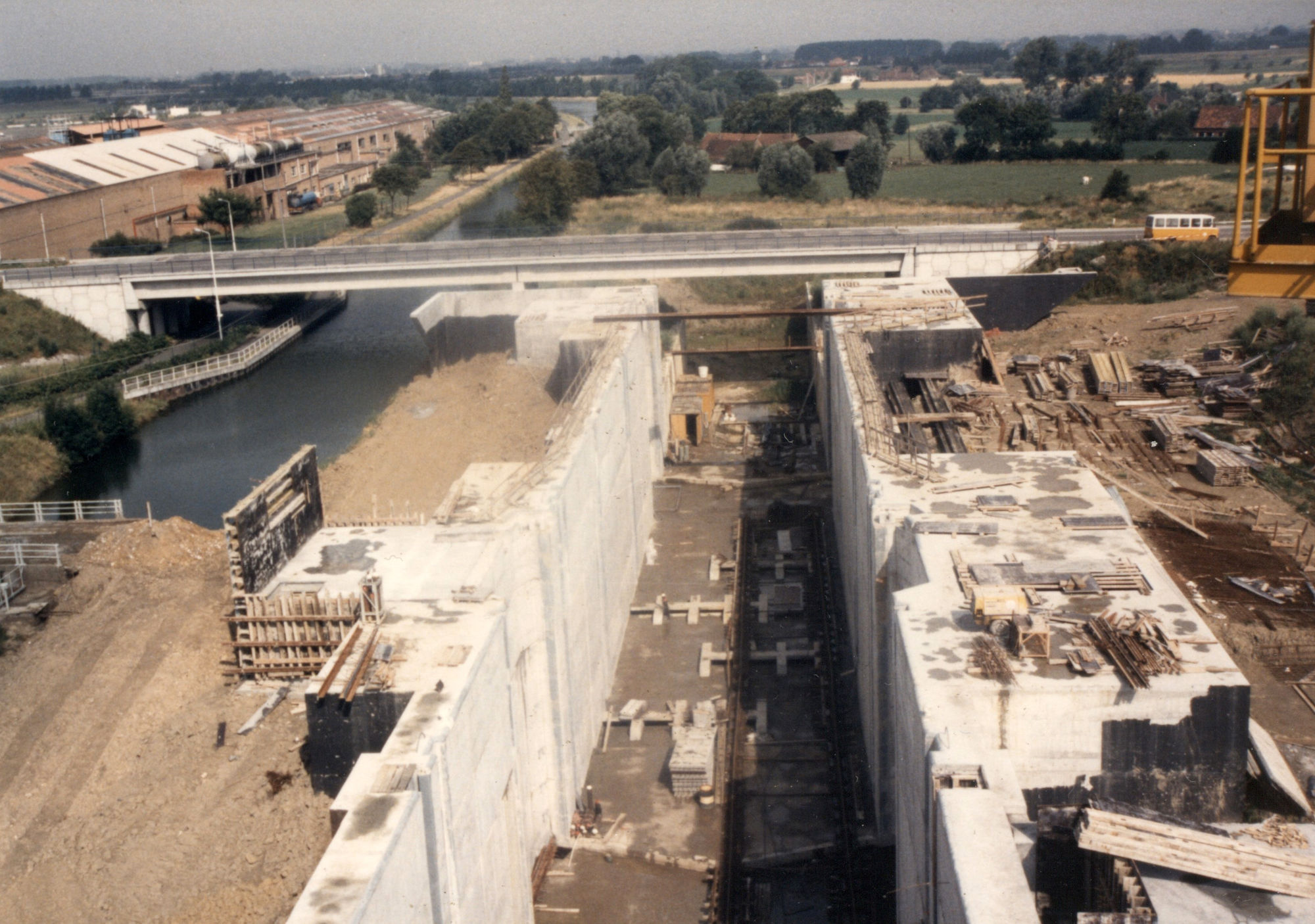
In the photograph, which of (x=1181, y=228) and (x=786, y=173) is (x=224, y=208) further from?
(x=1181, y=228)

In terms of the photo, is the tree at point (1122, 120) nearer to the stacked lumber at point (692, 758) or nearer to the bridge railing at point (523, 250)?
the bridge railing at point (523, 250)

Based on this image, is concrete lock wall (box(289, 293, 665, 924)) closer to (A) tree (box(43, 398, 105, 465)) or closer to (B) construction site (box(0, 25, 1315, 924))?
(B) construction site (box(0, 25, 1315, 924))

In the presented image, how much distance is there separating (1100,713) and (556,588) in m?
7.28

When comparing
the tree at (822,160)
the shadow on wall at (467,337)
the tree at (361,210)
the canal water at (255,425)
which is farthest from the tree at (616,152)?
the shadow on wall at (467,337)

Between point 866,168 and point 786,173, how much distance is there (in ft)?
14.7

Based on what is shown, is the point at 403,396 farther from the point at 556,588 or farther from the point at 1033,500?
the point at 1033,500

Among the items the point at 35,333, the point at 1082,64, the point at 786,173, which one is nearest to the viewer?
the point at 35,333

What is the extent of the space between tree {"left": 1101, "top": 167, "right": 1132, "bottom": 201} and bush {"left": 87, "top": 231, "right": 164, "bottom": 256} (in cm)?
4169

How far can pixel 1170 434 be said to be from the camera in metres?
24.6

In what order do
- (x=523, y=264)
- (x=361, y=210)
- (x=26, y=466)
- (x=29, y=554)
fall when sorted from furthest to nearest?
1. (x=361, y=210)
2. (x=523, y=264)
3. (x=26, y=466)
4. (x=29, y=554)

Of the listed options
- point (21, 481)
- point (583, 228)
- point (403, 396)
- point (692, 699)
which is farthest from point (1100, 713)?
point (583, 228)

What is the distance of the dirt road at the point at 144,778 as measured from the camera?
11133 millimetres

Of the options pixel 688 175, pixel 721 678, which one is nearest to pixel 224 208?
pixel 688 175

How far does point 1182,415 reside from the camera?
85.7 feet
